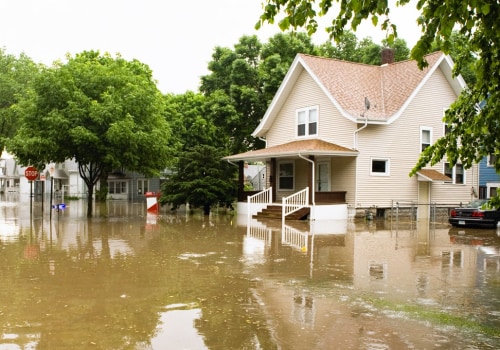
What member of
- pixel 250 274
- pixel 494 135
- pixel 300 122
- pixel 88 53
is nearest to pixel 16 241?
pixel 250 274

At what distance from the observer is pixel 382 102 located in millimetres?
27156

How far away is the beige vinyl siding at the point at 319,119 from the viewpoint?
2603 centimetres

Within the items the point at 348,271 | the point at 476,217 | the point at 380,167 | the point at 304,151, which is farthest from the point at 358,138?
the point at 348,271

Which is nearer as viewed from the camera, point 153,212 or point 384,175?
point 384,175

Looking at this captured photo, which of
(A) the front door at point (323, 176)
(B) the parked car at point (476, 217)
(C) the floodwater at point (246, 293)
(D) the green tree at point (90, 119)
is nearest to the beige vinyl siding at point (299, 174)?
(A) the front door at point (323, 176)

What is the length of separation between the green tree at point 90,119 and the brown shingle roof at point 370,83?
9120 mm

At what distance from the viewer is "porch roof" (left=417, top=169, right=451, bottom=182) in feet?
86.9

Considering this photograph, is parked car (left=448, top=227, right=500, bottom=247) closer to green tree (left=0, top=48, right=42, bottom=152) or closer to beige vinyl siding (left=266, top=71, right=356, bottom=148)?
beige vinyl siding (left=266, top=71, right=356, bottom=148)

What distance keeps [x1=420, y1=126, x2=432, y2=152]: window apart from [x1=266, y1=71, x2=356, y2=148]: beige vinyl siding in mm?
4005

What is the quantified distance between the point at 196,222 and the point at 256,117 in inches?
541

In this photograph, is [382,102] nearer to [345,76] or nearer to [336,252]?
[345,76]

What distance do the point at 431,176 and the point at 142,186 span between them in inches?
1343

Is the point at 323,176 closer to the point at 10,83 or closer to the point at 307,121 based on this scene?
the point at 307,121

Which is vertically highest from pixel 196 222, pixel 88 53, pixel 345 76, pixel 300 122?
pixel 88 53
